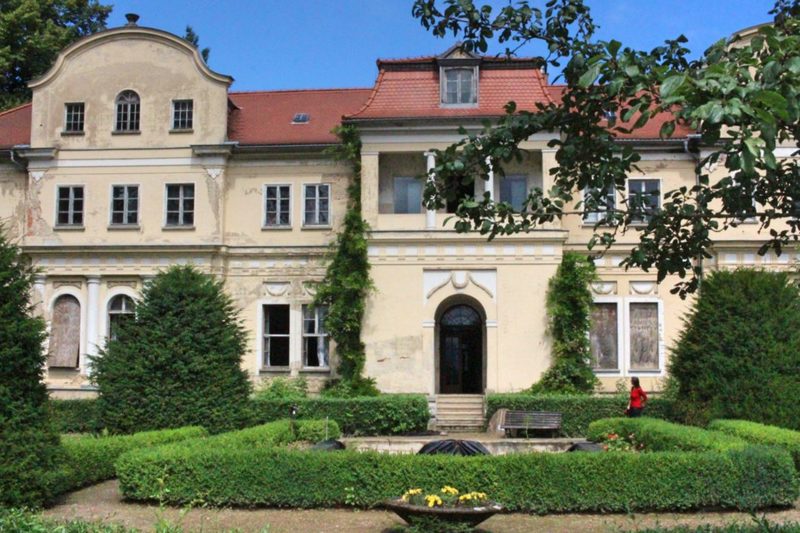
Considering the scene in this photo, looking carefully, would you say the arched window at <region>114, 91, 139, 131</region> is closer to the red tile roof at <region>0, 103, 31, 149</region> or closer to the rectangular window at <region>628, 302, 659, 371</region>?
the red tile roof at <region>0, 103, 31, 149</region>

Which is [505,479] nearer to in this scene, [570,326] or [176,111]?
[570,326]

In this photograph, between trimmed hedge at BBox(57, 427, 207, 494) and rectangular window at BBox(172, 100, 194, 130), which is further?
rectangular window at BBox(172, 100, 194, 130)

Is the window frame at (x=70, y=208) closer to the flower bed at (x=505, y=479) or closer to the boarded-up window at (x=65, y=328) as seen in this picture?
the boarded-up window at (x=65, y=328)

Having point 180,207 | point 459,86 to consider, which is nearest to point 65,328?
point 180,207

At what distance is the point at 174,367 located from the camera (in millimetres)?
18562

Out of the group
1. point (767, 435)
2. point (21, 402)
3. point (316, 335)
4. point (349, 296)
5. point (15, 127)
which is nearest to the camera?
point (21, 402)

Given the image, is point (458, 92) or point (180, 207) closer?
point (458, 92)

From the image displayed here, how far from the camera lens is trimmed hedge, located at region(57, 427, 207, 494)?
49.3 ft

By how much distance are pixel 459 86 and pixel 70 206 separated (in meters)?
13.6

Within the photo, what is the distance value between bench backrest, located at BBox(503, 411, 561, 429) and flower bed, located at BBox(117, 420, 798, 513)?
9307 mm

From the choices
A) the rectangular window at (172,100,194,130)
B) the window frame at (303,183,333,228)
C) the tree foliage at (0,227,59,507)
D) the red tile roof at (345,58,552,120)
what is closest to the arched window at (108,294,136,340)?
the rectangular window at (172,100,194,130)

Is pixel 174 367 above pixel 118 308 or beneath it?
beneath

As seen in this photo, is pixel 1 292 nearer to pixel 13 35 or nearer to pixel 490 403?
pixel 490 403

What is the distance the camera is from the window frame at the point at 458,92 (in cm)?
2772
